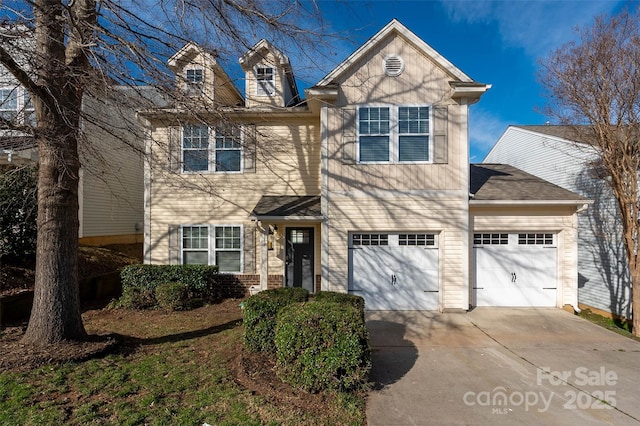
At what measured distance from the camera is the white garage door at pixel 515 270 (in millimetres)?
9039

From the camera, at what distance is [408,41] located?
348 inches

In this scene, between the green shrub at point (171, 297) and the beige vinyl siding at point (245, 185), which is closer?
the green shrub at point (171, 297)

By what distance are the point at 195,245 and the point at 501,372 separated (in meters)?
8.77

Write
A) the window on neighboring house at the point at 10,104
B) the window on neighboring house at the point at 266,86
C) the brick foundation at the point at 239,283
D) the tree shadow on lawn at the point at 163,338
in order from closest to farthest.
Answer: the window on neighboring house at the point at 10,104 < the tree shadow on lawn at the point at 163,338 < the brick foundation at the point at 239,283 < the window on neighboring house at the point at 266,86

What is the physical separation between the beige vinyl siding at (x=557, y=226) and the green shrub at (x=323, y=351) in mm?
6239

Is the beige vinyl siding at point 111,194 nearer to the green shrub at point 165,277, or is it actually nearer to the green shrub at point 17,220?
the green shrub at point 17,220

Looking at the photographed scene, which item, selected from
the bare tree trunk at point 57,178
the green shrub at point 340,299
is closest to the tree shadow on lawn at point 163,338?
the bare tree trunk at point 57,178

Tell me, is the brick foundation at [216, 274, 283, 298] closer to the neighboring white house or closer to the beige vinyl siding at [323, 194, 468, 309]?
the beige vinyl siding at [323, 194, 468, 309]

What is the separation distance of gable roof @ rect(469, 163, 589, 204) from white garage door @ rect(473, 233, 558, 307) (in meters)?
1.04

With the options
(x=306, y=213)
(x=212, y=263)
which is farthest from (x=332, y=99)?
(x=212, y=263)

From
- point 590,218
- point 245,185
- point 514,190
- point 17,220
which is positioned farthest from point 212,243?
point 590,218

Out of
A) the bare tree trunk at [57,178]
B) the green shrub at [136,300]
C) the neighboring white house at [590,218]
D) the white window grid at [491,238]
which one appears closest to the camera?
the bare tree trunk at [57,178]

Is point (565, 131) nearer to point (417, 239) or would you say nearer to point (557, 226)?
point (557, 226)

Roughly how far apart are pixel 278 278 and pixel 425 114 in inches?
253
